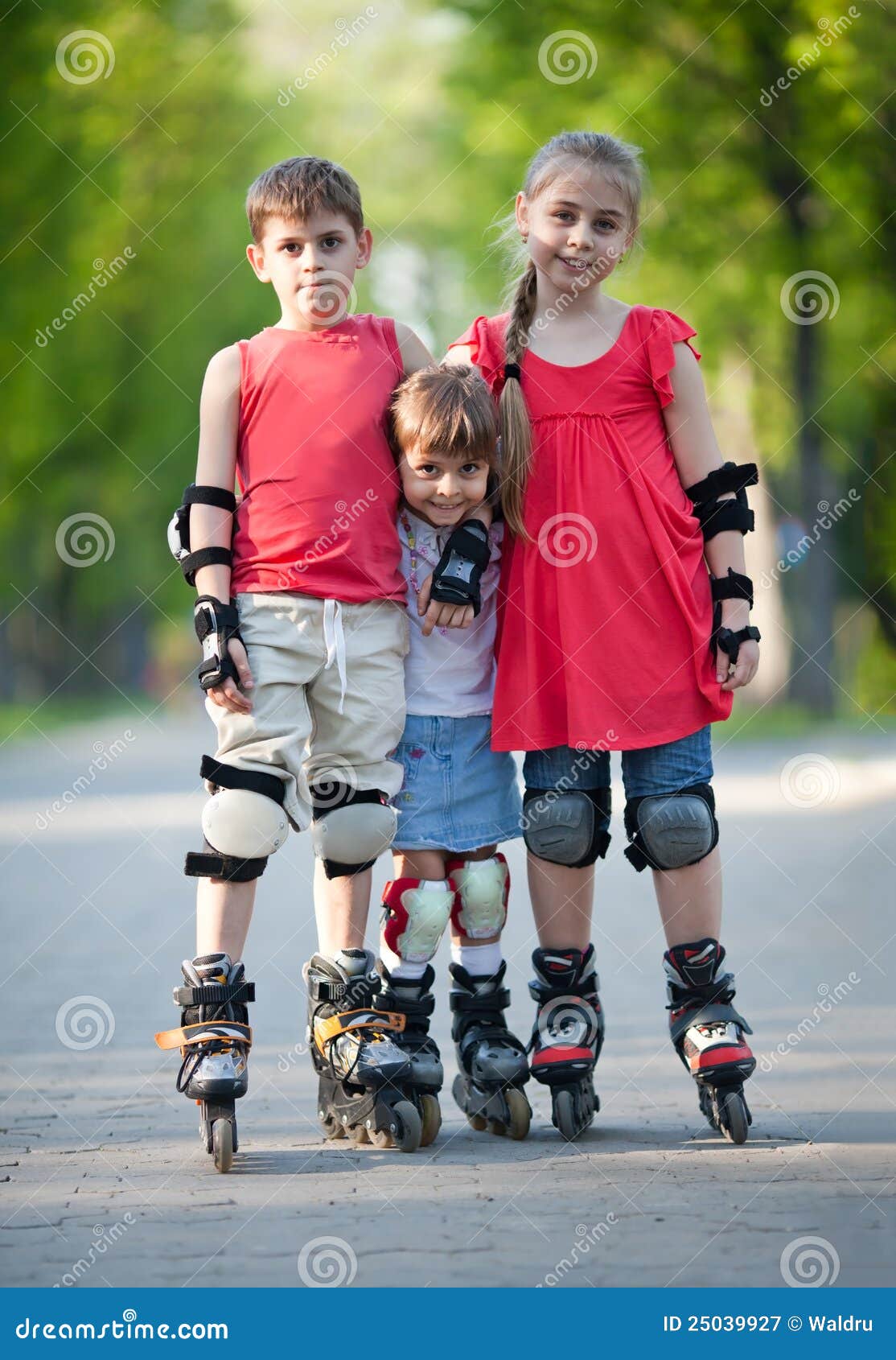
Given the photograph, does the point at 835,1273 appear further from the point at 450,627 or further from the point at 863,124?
the point at 863,124

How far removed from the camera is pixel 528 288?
3.89 meters

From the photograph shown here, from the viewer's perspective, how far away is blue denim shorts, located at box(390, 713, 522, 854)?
12.2ft

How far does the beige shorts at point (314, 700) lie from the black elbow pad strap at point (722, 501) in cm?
73

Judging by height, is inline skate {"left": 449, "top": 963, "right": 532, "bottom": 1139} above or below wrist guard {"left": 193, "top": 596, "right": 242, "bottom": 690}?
below

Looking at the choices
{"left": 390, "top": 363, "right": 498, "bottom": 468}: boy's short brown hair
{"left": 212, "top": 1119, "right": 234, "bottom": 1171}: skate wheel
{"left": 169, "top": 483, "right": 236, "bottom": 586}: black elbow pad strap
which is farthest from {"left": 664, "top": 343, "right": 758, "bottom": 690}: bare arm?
{"left": 212, "top": 1119, "right": 234, "bottom": 1171}: skate wheel

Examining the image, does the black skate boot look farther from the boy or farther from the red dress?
the red dress

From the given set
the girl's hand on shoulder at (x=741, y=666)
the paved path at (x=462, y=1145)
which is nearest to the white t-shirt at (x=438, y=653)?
the girl's hand on shoulder at (x=741, y=666)

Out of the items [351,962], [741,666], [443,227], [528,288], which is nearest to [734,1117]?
[351,962]

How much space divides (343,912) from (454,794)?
13.4 inches

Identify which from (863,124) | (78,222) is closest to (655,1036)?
(863,124)

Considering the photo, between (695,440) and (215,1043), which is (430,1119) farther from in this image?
(695,440)

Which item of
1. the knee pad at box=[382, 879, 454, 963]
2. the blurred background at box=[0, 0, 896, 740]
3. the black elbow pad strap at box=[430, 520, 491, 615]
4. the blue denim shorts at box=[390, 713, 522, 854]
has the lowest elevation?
the knee pad at box=[382, 879, 454, 963]

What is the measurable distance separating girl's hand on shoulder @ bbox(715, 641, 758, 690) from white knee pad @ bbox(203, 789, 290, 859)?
967 mm

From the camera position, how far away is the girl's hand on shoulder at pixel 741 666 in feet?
12.2
